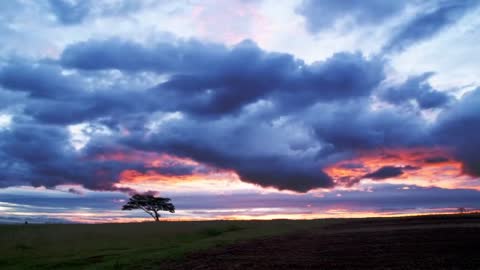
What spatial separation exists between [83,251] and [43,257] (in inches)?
203

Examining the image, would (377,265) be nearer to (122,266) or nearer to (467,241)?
(467,241)

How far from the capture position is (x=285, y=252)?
37.2 metres

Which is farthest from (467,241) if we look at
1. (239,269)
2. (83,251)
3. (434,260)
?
(83,251)

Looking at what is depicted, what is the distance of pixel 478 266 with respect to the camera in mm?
23484

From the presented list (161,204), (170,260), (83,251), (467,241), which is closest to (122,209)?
(161,204)

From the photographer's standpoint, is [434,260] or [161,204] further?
[161,204]

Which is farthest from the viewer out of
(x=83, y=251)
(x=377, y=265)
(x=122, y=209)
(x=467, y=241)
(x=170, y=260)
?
(x=122, y=209)

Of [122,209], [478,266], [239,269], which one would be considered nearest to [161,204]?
[122,209]

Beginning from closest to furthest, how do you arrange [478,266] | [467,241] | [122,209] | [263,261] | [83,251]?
[478,266] < [263,261] < [467,241] < [83,251] < [122,209]

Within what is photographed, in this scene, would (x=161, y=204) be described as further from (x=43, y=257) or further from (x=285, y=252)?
(x=285, y=252)

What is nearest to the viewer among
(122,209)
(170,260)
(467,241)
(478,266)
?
(478,266)

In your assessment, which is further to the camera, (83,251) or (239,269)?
(83,251)

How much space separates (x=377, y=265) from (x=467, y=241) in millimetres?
15397

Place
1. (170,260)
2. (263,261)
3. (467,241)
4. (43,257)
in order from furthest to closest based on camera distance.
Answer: (43,257)
(467,241)
(170,260)
(263,261)
